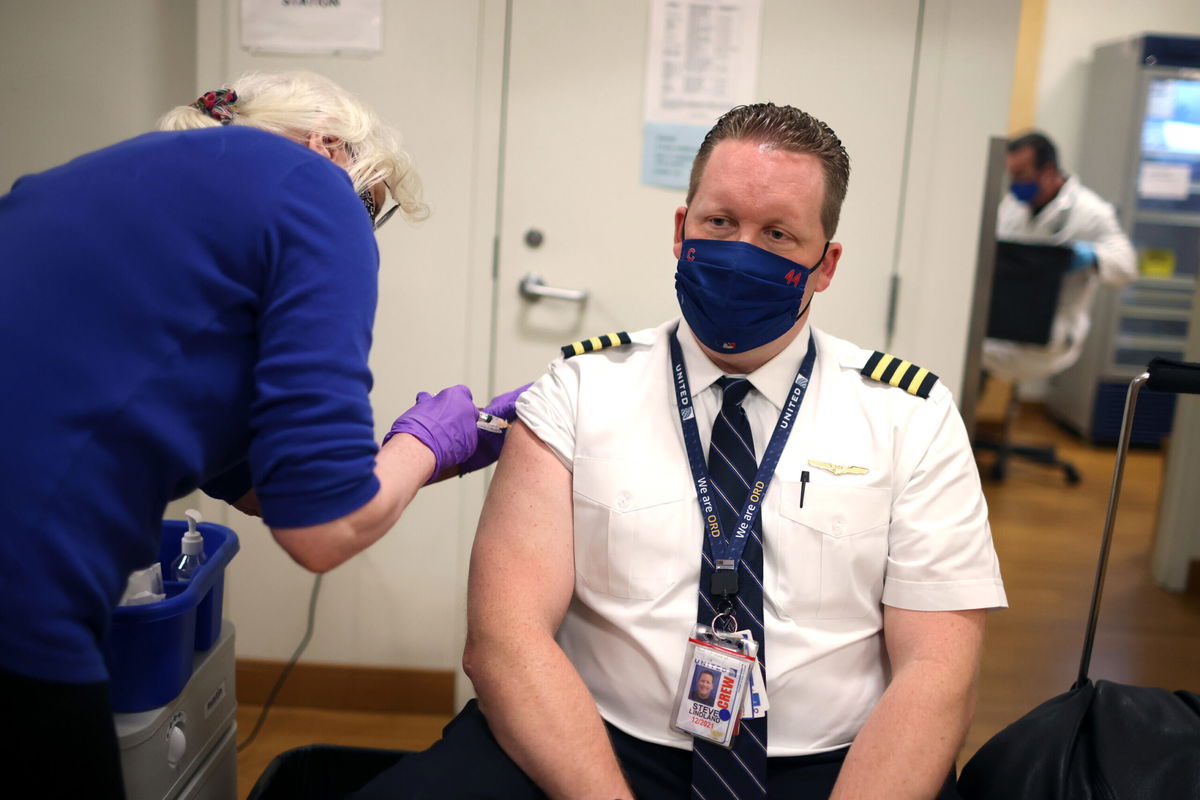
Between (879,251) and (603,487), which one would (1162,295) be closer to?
(879,251)

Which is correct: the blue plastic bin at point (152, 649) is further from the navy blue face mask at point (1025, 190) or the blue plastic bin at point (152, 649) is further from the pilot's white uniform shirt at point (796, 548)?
the navy blue face mask at point (1025, 190)

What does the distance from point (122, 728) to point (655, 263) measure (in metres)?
1.51

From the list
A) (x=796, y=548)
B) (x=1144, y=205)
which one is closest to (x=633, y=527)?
(x=796, y=548)

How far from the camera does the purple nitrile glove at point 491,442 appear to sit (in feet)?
5.03

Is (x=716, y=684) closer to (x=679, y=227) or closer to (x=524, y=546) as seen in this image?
(x=524, y=546)

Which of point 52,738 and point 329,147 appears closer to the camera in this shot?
point 52,738

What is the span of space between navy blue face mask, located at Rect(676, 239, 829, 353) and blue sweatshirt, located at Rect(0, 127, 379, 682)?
530mm

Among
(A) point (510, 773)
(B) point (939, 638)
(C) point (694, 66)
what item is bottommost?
(A) point (510, 773)

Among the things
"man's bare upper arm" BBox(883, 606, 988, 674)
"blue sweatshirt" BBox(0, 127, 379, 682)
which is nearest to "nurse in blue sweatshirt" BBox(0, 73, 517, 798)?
"blue sweatshirt" BBox(0, 127, 379, 682)

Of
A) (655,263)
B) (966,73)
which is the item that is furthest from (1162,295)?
(655,263)

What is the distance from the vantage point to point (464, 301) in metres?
2.34

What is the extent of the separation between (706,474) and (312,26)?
152cm

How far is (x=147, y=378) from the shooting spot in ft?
3.11

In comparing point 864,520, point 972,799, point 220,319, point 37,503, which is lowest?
point 972,799
